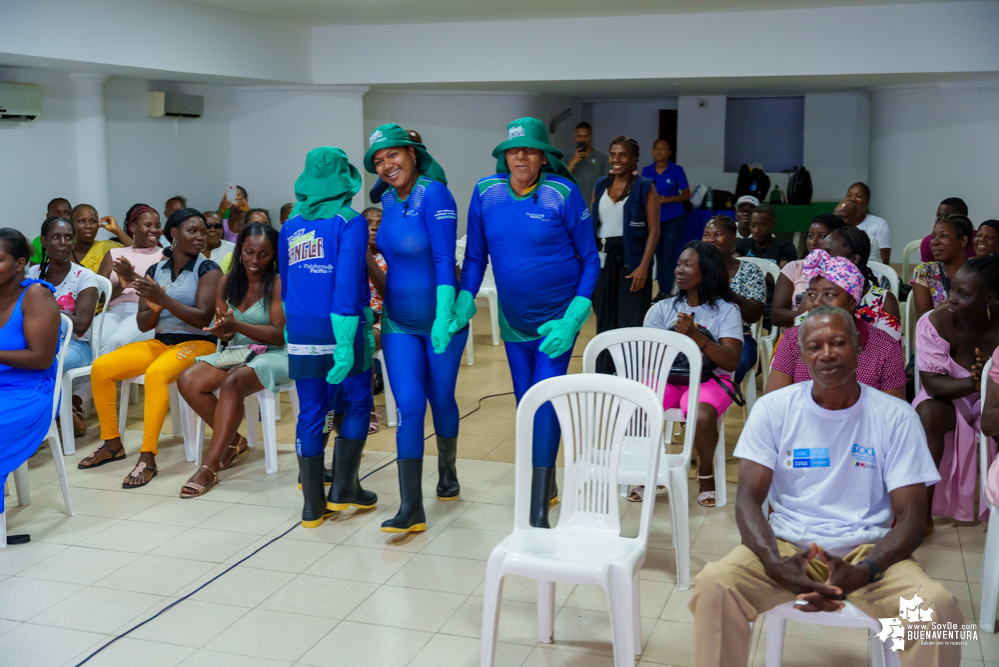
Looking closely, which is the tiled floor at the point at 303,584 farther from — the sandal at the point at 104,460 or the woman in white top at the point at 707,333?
the woman in white top at the point at 707,333

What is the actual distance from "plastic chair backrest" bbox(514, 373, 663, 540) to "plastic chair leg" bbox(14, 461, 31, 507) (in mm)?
2533

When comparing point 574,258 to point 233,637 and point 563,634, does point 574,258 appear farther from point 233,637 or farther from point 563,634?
point 233,637

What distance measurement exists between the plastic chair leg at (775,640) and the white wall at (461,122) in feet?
30.0

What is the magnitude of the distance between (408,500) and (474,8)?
599 centimetres

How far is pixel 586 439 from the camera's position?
2.77m

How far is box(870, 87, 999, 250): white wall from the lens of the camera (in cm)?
929

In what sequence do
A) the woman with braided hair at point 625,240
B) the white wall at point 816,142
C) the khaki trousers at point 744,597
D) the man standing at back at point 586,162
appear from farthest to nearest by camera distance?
the white wall at point 816,142 → the man standing at back at point 586,162 → the woman with braided hair at point 625,240 → the khaki trousers at point 744,597

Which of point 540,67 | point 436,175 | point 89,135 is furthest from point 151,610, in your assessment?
point 540,67

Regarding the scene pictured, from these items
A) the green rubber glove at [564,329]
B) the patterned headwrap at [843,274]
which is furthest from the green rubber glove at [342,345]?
the patterned headwrap at [843,274]

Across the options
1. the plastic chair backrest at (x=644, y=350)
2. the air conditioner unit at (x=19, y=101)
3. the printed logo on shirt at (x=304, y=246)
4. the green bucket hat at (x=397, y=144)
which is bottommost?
the plastic chair backrest at (x=644, y=350)

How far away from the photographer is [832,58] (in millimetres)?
8273

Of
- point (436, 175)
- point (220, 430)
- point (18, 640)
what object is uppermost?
point (436, 175)

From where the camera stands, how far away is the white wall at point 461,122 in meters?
11.0

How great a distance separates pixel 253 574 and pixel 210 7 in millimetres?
6315
